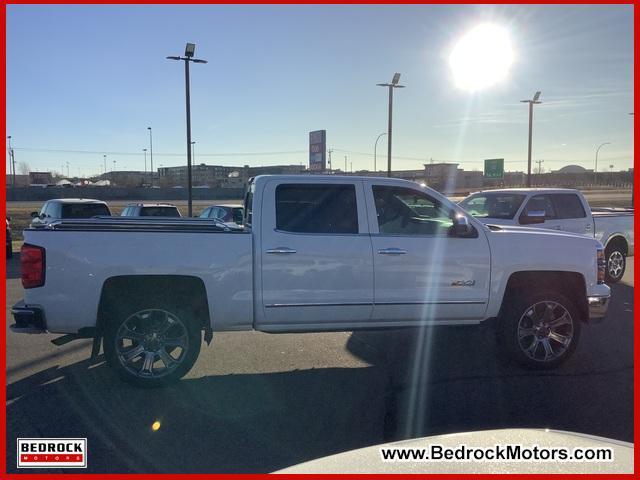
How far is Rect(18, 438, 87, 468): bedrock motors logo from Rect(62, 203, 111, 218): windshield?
1067 cm

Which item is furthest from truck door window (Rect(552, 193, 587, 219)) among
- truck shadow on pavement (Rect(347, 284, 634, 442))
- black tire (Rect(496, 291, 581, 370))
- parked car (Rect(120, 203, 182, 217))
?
parked car (Rect(120, 203, 182, 217))

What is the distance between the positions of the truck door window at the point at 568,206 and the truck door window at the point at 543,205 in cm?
14

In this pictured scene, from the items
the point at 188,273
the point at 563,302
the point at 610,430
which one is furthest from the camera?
the point at 563,302

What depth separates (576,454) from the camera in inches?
102

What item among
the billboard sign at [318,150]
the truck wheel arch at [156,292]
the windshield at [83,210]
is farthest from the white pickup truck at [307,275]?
the billboard sign at [318,150]

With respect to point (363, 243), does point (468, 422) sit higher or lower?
lower

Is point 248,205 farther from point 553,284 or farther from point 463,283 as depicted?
point 553,284

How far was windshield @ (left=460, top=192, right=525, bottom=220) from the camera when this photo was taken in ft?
36.1

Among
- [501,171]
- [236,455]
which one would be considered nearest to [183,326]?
[236,455]

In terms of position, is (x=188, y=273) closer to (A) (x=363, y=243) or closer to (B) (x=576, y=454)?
(A) (x=363, y=243)

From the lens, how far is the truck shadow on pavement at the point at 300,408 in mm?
3938

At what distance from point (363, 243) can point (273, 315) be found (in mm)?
1171

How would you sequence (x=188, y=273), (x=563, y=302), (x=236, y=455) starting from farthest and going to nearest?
(x=563, y=302) < (x=188, y=273) < (x=236, y=455)

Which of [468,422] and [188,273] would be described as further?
[188,273]
